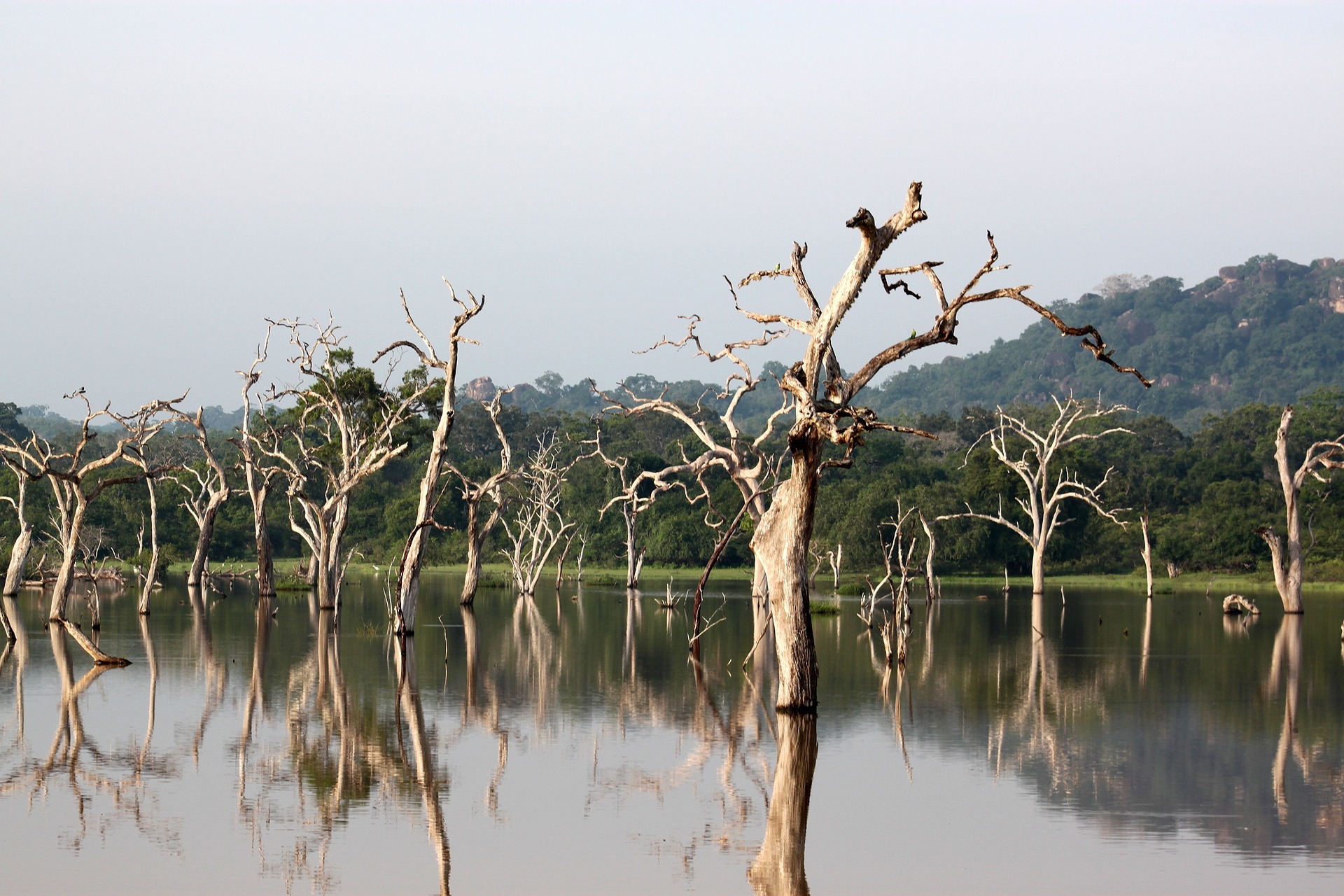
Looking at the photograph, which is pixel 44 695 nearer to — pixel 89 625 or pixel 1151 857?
pixel 89 625

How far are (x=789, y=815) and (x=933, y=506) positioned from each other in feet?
162

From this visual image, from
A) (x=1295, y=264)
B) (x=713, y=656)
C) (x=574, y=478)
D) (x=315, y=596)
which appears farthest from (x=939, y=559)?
(x=1295, y=264)

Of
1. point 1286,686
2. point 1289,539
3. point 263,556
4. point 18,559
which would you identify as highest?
point 1289,539

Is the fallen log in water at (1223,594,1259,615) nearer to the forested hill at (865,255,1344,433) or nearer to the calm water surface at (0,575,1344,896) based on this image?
the calm water surface at (0,575,1344,896)

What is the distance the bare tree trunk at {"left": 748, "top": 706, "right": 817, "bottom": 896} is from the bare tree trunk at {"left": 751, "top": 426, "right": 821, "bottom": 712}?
3.27 feet

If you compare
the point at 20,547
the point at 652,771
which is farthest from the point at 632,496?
the point at 652,771

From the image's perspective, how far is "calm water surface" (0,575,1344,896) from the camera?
11625 millimetres

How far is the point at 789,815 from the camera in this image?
13672 mm

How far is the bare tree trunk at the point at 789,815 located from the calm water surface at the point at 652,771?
42 mm

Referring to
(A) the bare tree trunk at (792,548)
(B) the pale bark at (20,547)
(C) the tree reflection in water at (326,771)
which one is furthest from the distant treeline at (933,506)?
(A) the bare tree trunk at (792,548)

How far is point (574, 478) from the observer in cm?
8000

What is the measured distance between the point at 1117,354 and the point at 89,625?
439 ft

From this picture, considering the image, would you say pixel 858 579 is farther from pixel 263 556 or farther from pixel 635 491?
→ pixel 263 556

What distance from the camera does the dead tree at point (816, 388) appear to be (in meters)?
16.4
